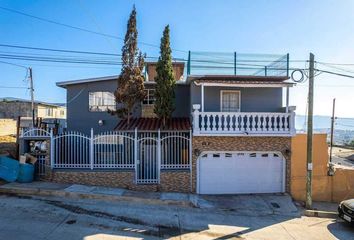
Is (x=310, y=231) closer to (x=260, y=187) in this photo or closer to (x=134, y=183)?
(x=260, y=187)

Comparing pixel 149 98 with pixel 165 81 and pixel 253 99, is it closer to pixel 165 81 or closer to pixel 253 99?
pixel 165 81

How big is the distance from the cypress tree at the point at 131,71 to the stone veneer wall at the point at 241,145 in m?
4.12

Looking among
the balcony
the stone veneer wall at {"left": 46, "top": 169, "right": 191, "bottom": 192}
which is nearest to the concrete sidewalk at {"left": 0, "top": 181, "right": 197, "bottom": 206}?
the stone veneer wall at {"left": 46, "top": 169, "right": 191, "bottom": 192}

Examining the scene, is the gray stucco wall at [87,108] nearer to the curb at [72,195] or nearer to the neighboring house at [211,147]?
the neighboring house at [211,147]

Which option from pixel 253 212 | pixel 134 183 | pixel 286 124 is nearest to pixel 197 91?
pixel 286 124

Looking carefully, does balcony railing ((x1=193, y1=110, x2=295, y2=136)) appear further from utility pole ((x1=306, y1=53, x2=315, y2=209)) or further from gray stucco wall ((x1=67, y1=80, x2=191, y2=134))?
gray stucco wall ((x1=67, y1=80, x2=191, y2=134))

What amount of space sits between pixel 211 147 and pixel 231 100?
3.28 meters

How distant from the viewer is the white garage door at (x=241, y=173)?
573 inches

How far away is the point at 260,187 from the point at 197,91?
5.79 metres

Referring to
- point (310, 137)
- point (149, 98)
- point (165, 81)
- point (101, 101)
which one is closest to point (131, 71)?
point (165, 81)

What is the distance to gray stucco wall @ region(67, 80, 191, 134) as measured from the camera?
18.0 metres

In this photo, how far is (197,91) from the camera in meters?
15.8

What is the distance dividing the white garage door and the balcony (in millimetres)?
1184

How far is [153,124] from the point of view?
16.2m
